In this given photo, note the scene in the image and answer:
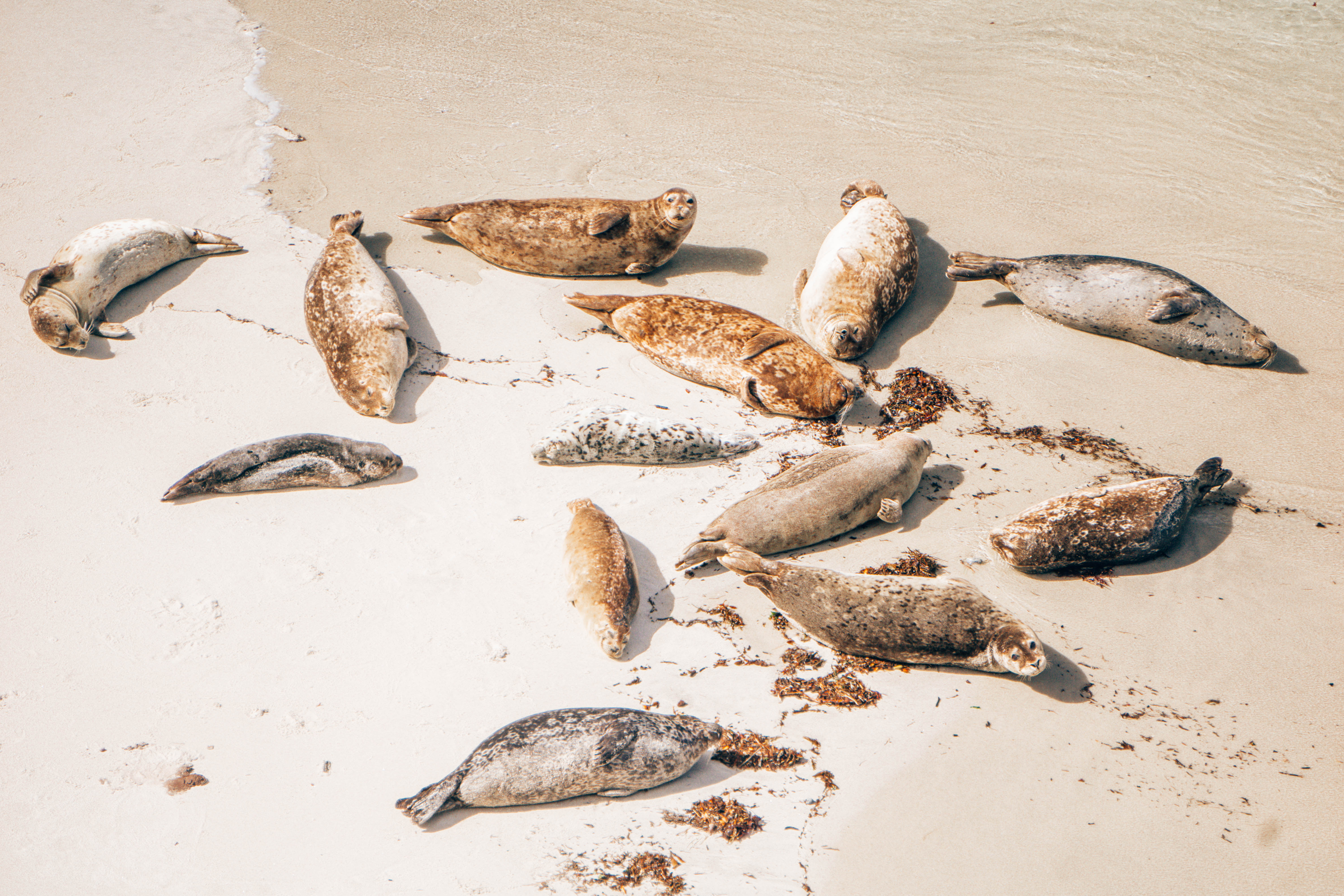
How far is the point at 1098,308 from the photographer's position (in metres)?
5.28

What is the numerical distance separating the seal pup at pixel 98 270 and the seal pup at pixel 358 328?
1019 millimetres

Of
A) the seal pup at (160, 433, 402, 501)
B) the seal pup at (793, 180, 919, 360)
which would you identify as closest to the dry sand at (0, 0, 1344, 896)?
the seal pup at (160, 433, 402, 501)

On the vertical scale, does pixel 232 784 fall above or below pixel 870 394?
below

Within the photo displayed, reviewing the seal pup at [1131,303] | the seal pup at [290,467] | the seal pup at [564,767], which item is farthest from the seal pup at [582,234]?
the seal pup at [564,767]

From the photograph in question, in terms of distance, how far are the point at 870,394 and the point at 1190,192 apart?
10.5 ft

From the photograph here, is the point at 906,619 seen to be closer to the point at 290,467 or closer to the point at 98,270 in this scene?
the point at 290,467

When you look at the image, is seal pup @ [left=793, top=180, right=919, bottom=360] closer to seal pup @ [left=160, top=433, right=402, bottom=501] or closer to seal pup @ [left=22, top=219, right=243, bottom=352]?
seal pup @ [left=160, top=433, right=402, bottom=501]

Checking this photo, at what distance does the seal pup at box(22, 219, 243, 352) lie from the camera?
5219mm

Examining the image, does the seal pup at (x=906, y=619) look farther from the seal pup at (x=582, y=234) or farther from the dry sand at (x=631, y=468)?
the seal pup at (x=582, y=234)

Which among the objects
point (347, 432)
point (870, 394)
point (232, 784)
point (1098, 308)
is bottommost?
point (232, 784)

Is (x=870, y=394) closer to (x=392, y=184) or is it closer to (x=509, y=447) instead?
(x=509, y=447)

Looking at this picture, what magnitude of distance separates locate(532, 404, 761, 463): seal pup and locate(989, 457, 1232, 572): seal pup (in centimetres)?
142

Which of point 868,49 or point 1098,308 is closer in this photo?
point 1098,308

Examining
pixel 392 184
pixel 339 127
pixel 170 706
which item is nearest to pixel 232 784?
pixel 170 706
